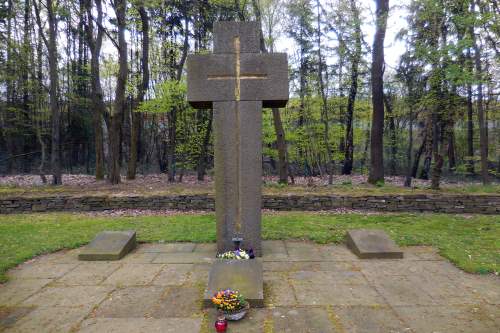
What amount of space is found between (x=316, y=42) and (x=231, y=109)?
45.2ft

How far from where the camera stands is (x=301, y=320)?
300 centimetres

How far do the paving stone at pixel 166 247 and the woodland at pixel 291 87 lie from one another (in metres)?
7.66

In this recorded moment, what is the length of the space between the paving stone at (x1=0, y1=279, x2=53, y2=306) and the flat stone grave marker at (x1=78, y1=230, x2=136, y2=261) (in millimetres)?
816

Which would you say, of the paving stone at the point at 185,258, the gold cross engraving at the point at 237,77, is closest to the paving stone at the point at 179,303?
the paving stone at the point at 185,258

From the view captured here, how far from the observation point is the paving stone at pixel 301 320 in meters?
2.84

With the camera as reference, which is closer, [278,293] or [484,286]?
[278,293]

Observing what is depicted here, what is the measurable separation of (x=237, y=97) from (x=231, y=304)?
2876 millimetres

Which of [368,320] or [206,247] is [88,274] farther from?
[368,320]

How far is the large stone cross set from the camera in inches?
186

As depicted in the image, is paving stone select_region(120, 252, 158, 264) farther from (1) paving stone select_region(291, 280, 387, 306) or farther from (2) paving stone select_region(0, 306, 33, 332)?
(1) paving stone select_region(291, 280, 387, 306)

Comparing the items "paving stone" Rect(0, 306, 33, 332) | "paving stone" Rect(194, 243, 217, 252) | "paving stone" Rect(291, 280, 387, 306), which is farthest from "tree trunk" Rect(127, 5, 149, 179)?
"paving stone" Rect(291, 280, 387, 306)

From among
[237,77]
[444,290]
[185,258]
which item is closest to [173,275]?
[185,258]

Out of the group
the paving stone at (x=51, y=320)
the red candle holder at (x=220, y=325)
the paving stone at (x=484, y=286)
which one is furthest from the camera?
the paving stone at (x=484, y=286)

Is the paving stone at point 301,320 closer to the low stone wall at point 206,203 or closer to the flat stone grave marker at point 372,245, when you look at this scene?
the flat stone grave marker at point 372,245
